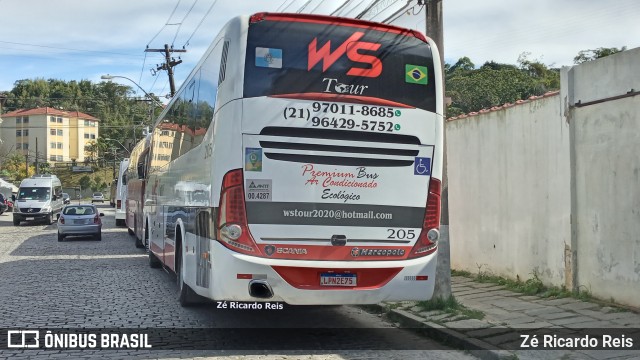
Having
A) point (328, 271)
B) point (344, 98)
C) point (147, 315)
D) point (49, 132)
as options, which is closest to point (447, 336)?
point (328, 271)

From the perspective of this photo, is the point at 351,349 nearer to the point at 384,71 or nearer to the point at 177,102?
the point at 384,71

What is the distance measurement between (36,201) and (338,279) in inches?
1259

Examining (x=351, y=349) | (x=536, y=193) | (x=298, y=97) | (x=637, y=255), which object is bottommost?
(x=351, y=349)

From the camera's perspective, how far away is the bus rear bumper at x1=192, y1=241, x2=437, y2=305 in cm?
661

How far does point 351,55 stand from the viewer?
276 inches

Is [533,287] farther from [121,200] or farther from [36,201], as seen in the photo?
[36,201]

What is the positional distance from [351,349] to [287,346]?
75 centimetres

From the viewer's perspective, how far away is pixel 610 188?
8547mm

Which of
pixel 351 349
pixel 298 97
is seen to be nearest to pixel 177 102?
pixel 298 97

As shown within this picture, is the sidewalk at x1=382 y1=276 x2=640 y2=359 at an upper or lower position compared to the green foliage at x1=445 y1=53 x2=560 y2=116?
lower

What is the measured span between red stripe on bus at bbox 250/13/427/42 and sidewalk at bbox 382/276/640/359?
3612 millimetres

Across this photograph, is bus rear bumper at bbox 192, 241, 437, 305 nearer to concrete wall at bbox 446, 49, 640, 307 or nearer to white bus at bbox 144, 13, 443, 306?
white bus at bbox 144, 13, 443, 306

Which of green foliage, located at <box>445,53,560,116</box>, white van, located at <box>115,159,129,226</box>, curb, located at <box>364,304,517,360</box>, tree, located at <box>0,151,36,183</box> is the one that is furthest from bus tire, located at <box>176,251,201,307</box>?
tree, located at <box>0,151,36,183</box>

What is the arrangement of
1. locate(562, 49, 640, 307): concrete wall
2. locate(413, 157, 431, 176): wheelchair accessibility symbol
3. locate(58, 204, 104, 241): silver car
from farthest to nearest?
locate(58, 204, 104, 241): silver car
locate(562, 49, 640, 307): concrete wall
locate(413, 157, 431, 176): wheelchair accessibility symbol
